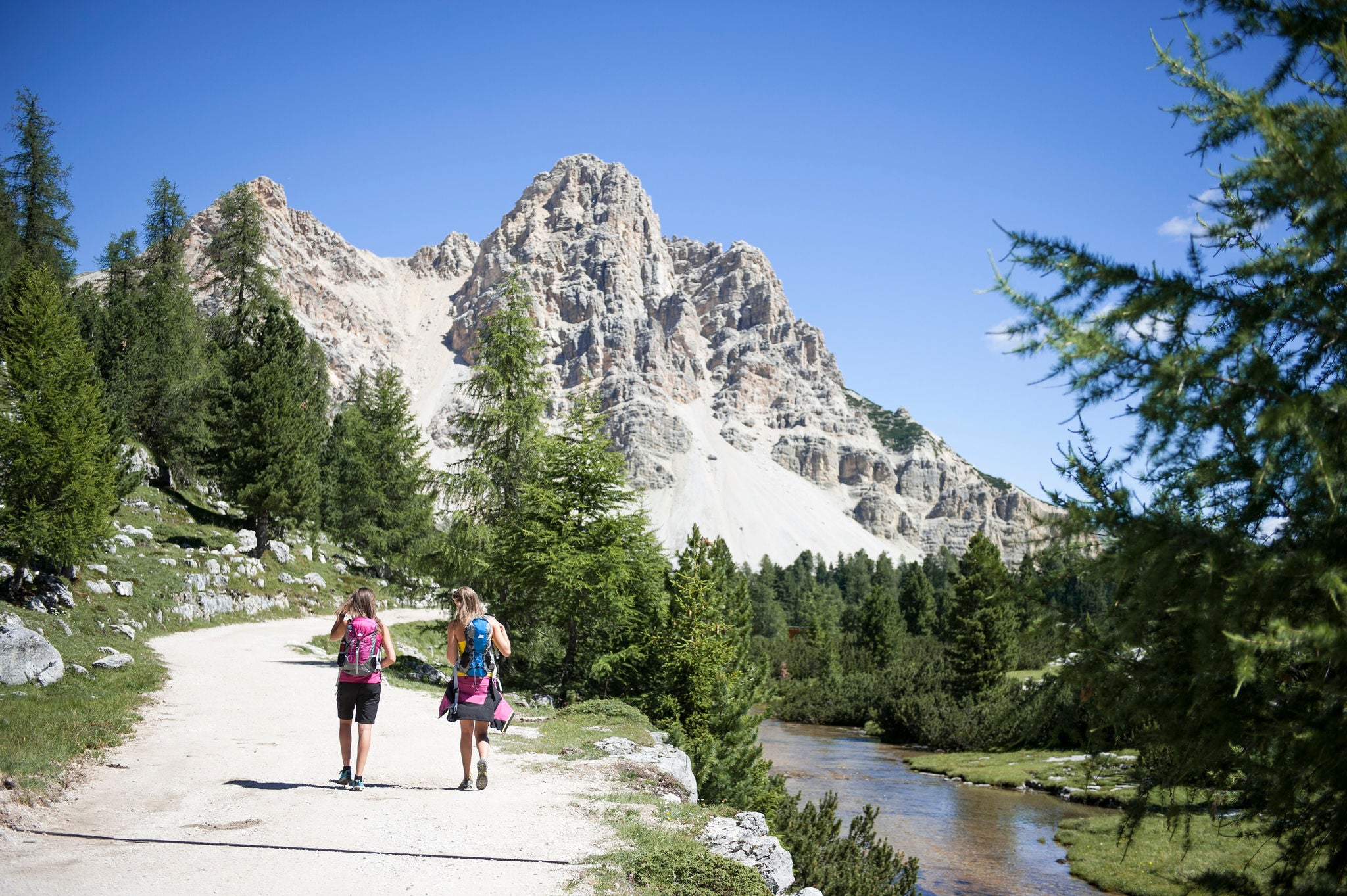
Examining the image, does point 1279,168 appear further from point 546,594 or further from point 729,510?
point 729,510

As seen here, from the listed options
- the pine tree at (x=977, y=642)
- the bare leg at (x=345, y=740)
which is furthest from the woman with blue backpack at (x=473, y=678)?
the pine tree at (x=977, y=642)

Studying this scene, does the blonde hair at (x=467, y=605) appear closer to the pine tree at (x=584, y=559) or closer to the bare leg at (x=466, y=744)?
the bare leg at (x=466, y=744)

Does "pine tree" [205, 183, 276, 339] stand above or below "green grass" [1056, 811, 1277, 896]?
above

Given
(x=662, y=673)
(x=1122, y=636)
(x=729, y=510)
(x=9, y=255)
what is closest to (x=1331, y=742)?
(x=1122, y=636)

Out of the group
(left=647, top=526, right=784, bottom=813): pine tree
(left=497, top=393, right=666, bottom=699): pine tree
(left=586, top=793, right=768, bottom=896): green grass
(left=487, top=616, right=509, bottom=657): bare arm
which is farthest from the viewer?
(left=497, top=393, right=666, bottom=699): pine tree

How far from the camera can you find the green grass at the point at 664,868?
20.1ft

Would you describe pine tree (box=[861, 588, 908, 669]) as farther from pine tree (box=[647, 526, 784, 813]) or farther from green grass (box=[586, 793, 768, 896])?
green grass (box=[586, 793, 768, 896])

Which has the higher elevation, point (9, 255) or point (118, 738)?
point (9, 255)

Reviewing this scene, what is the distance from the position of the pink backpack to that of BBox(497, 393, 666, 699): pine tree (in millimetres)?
9311

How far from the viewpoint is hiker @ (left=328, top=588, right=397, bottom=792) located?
848 centimetres

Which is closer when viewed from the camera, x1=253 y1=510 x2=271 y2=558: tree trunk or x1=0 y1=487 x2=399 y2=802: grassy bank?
x1=0 y1=487 x2=399 y2=802: grassy bank

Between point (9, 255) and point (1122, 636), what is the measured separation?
47.0 metres

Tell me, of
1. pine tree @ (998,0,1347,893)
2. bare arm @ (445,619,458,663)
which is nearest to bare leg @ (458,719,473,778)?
bare arm @ (445,619,458,663)

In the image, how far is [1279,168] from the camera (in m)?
3.59
